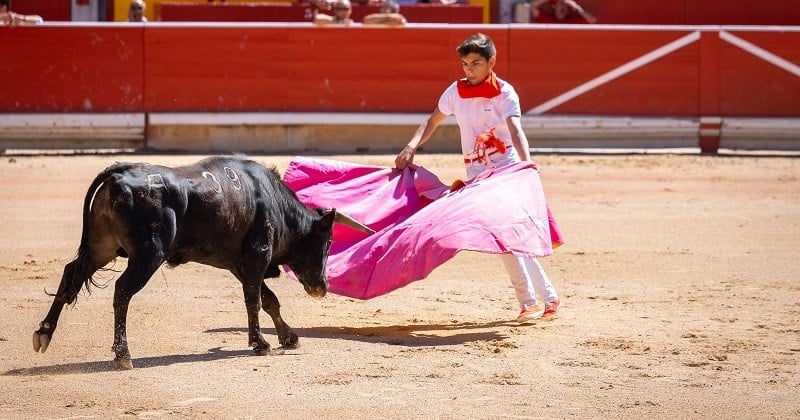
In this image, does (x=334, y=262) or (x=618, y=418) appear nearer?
(x=618, y=418)

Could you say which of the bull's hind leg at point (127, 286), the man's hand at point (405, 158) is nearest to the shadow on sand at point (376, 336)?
the bull's hind leg at point (127, 286)

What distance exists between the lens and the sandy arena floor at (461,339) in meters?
4.62

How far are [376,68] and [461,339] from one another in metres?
8.26

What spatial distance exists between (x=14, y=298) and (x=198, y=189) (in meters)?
1.99

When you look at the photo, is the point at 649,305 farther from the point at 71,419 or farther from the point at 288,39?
the point at 288,39

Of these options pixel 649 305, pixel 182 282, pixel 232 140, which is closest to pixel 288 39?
pixel 232 140

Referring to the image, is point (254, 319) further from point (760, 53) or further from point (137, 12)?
point (760, 53)

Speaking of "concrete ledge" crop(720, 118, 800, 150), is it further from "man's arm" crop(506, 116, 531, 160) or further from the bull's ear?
the bull's ear

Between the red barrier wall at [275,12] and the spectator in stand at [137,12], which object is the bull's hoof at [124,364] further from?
the red barrier wall at [275,12]

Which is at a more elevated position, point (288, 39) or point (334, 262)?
point (288, 39)

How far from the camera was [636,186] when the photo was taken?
1155cm

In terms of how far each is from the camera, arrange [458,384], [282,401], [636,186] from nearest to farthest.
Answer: [282,401] < [458,384] < [636,186]

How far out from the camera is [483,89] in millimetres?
6020

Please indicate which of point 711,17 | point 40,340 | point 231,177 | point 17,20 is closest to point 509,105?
point 231,177
